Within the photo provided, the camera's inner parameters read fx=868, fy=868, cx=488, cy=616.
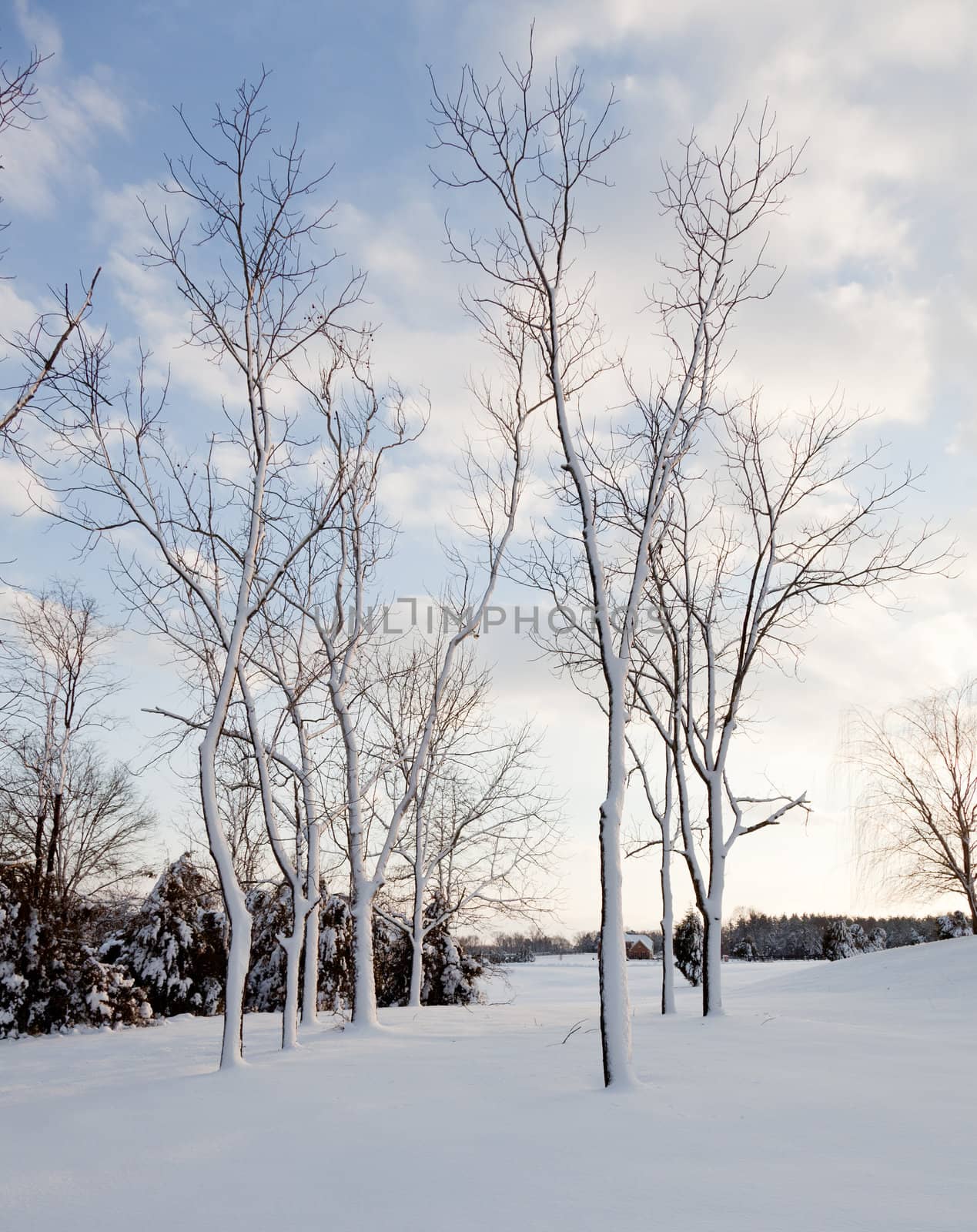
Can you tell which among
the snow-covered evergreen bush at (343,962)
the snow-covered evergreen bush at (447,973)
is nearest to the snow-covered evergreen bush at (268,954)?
the snow-covered evergreen bush at (343,962)

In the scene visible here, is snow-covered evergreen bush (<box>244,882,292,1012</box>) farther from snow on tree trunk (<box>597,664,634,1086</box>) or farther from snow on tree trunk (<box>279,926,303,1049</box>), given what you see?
snow on tree trunk (<box>597,664,634,1086</box>)

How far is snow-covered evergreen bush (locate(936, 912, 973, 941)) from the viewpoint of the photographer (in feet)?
106

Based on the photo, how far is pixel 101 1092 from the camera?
7.75 meters

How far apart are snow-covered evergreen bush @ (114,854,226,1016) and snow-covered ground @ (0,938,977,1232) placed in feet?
37.1

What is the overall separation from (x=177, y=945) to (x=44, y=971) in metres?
5.01

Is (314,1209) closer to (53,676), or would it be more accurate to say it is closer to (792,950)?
(53,676)

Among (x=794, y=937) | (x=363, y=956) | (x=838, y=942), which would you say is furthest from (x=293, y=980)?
(x=794, y=937)

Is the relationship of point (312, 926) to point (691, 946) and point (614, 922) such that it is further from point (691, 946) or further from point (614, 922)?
point (691, 946)

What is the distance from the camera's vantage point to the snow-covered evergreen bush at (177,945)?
20.9 meters

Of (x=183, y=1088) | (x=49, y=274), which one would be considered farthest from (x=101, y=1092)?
(x=49, y=274)

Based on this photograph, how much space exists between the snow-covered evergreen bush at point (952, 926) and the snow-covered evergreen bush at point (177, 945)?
2606cm

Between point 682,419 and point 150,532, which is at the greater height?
point 682,419

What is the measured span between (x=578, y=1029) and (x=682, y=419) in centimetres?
771

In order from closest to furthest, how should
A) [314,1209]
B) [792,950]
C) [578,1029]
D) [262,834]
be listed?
1. [314,1209]
2. [578,1029]
3. [262,834]
4. [792,950]
